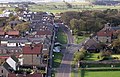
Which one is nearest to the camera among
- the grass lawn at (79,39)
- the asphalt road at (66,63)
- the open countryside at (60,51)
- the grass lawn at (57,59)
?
the asphalt road at (66,63)

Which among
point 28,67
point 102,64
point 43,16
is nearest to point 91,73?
point 102,64

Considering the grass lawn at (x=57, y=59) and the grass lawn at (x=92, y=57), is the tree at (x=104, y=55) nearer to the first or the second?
the grass lawn at (x=92, y=57)

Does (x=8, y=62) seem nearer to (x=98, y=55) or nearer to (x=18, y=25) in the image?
(x=98, y=55)

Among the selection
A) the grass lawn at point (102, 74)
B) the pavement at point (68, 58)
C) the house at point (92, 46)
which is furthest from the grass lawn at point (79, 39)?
the grass lawn at point (102, 74)

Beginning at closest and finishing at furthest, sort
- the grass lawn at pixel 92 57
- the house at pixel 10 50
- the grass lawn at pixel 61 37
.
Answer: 1. the grass lawn at pixel 92 57
2. the house at pixel 10 50
3. the grass lawn at pixel 61 37

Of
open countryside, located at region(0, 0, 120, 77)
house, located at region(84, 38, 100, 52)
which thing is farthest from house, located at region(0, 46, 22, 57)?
house, located at region(84, 38, 100, 52)

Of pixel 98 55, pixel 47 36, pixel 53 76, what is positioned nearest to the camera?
pixel 53 76

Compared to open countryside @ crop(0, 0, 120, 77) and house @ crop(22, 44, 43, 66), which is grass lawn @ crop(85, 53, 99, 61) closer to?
open countryside @ crop(0, 0, 120, 77)
